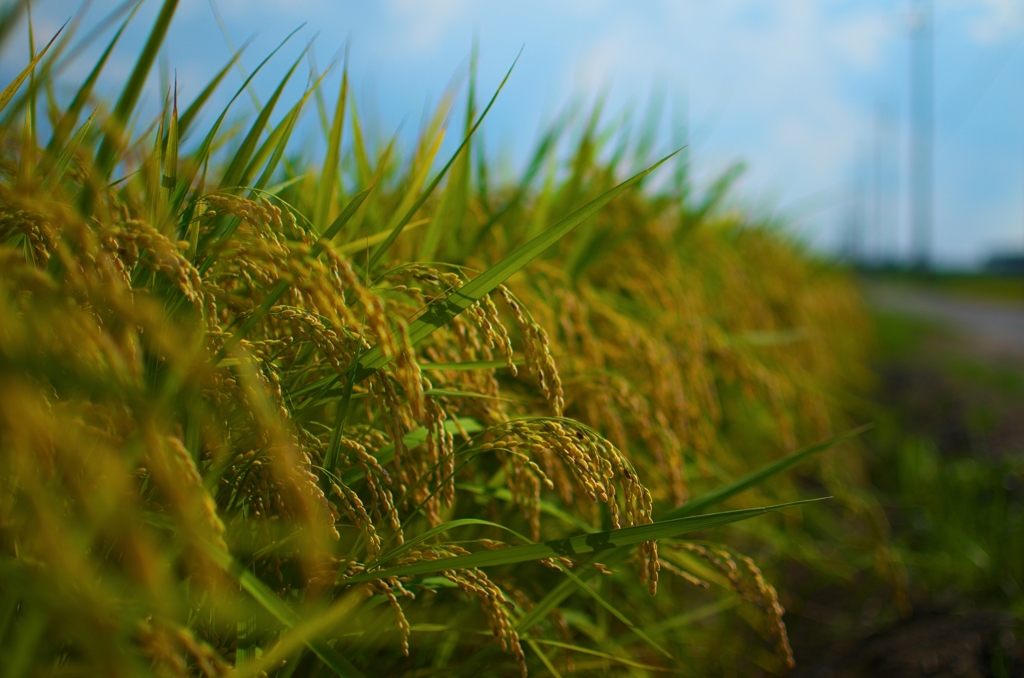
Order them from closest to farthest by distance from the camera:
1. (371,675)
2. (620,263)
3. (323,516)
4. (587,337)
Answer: (323,516), (371,675), (587,337), (620,263)

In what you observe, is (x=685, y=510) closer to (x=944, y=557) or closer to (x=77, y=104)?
(x=77, y=104)

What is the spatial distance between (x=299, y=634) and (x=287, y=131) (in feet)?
2.80

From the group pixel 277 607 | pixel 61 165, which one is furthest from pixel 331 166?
pixel 277 607

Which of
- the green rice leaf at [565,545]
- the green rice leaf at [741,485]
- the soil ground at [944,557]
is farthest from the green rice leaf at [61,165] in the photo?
the soil ground at [944,557]

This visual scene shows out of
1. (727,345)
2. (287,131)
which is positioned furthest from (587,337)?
(287,131)

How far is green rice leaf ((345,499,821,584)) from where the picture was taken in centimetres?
94

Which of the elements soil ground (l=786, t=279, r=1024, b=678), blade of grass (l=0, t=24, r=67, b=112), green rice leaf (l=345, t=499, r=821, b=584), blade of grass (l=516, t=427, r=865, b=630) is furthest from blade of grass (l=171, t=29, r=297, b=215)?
soil ground (l=786, t=279, r=1024, b=678)

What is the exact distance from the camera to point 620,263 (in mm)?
2363

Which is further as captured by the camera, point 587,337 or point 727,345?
point 727,345

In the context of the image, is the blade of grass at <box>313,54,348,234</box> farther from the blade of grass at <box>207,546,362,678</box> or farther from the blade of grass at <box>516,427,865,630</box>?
the blade of grass at <box>516,427,865,630</box>

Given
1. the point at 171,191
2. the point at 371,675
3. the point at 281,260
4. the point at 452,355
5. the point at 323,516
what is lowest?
the point at 371,675

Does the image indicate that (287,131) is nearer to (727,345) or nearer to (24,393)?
(24,393)

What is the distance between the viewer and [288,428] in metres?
0.93

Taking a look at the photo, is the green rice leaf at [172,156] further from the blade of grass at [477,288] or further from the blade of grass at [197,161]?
the blade of grass at [477,288]
